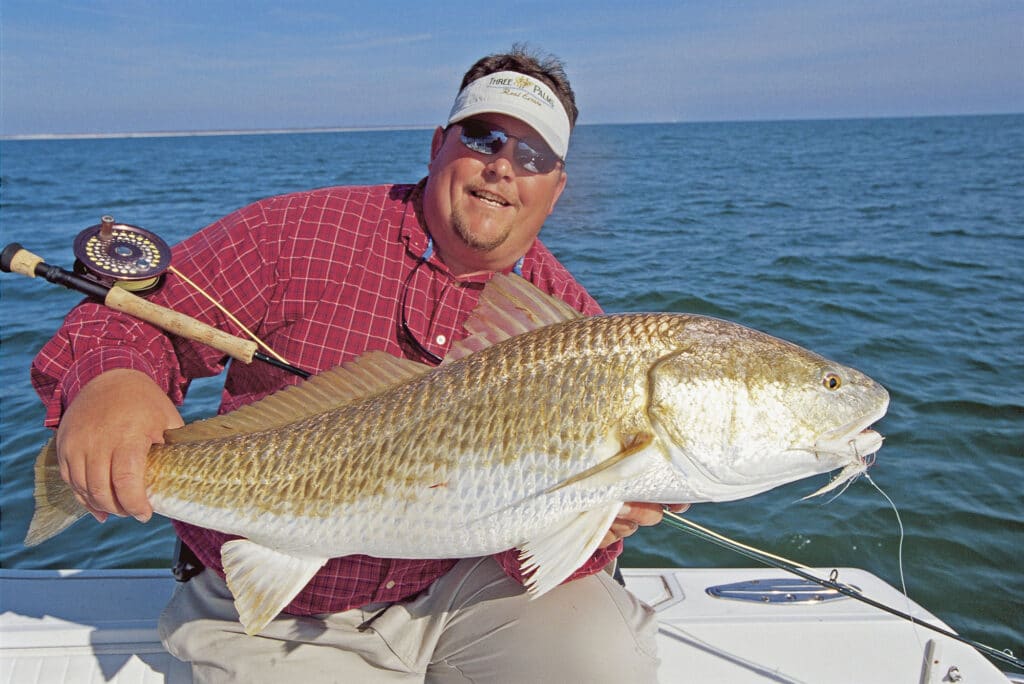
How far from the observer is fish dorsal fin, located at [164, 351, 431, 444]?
2.18 meters

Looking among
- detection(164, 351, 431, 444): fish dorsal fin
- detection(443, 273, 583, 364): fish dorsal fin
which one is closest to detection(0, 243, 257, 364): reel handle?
detection(164, 351, 431, 444): fish dorsal fin

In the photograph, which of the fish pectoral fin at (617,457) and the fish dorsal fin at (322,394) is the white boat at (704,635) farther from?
the fish pectoral fin at (617,457)

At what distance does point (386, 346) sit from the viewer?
8.79 ft

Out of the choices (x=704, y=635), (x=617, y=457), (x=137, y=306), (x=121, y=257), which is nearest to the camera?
(x=617, y=457)

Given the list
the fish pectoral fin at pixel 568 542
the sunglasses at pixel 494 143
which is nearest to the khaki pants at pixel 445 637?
the fish pectoral fin at pixel 568 542

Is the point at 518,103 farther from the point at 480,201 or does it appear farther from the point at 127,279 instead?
the point at 127,279

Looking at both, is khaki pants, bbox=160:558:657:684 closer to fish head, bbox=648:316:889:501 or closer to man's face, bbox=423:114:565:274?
fish head, bbox=648:316:889:501

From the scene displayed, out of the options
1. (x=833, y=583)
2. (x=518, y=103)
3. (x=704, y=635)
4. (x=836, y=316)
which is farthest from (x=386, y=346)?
(x=836, y=316)

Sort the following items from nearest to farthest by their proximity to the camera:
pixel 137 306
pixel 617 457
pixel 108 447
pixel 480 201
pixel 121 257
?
pixel 617 457, pixel 108 447, pixel 137 306, pixel 121 257, pixel 480 201

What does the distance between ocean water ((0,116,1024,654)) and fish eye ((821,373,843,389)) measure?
3.26m

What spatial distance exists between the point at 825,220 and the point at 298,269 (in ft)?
56.3

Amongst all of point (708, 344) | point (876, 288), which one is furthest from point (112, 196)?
point (708, 344)

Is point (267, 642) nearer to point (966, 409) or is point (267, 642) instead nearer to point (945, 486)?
point (945, 486)

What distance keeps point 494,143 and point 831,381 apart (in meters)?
1.50
